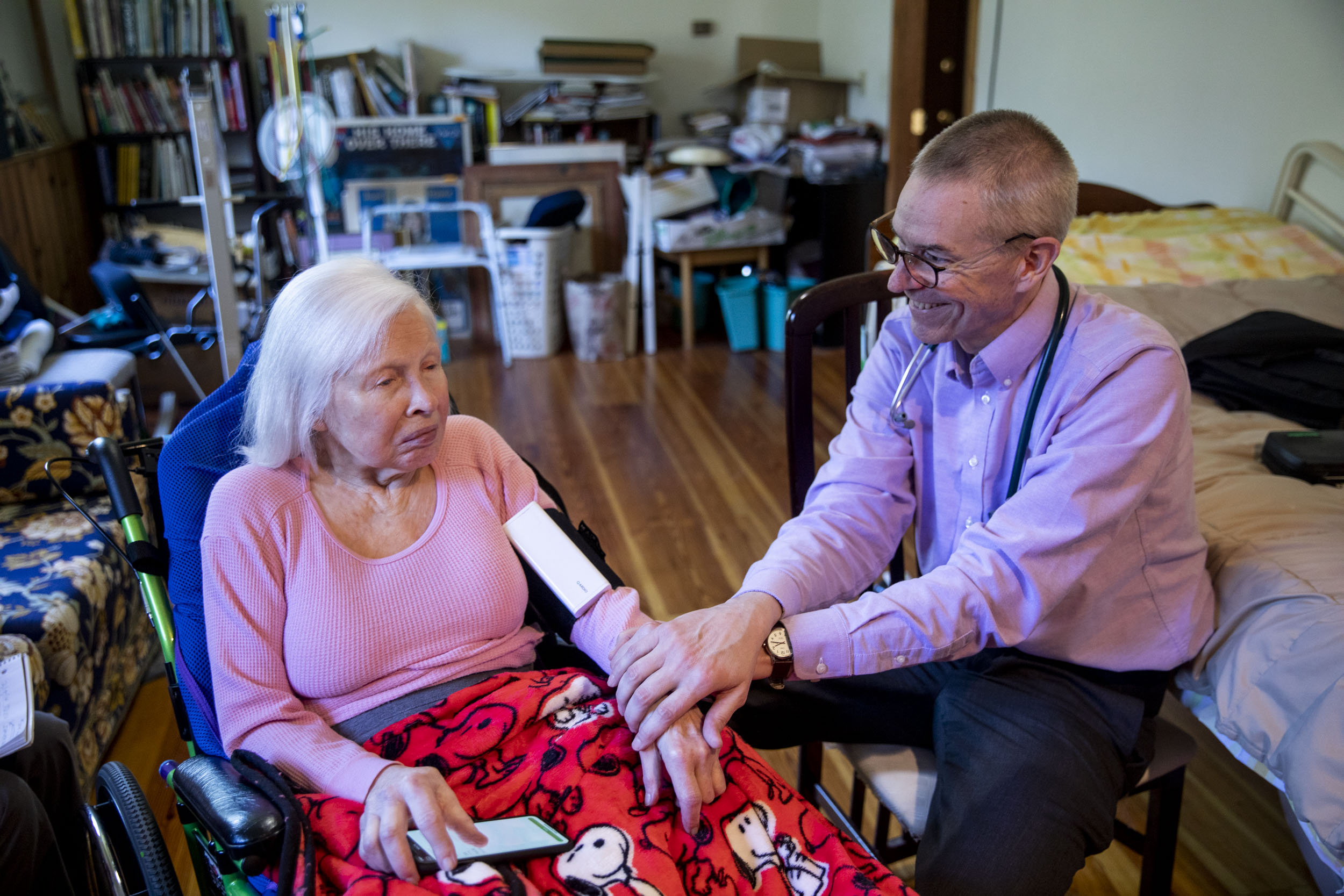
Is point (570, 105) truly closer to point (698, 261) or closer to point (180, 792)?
point (698, 261)

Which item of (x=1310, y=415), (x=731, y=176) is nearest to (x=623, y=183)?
(x=731, y=176)

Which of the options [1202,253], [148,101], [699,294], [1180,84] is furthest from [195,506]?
[148,101]

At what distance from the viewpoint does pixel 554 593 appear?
1250 millimetres

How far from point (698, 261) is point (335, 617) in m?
3.83

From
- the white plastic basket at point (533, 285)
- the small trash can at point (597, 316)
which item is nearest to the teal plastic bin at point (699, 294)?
the small trash can at point (597, 316)

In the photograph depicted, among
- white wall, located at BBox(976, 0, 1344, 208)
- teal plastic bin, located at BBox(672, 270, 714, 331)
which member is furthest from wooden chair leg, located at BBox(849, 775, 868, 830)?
teal plastic bin, located at BBox(672, 270, 714, 331)

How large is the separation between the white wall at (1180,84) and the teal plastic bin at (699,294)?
175 centimetres

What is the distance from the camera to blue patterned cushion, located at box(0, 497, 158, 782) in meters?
1.72

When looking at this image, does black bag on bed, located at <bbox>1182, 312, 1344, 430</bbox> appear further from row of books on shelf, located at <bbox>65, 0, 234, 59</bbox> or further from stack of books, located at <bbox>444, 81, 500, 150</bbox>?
row of books on shelf, located at <bbox>65, 0, 234, 59</bbox>

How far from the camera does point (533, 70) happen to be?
17.4 ft

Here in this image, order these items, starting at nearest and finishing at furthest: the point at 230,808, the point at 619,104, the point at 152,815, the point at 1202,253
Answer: the point at 230,808, the point at 152,815, the point at 1202,253, the point at 619,104

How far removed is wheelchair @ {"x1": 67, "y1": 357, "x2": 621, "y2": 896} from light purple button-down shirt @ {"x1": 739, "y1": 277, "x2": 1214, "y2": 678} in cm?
30

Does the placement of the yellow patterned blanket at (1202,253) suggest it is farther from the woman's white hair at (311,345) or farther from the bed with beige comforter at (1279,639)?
the woman's white hair at (311,345)

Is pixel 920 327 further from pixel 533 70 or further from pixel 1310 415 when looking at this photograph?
pixel 533 70
